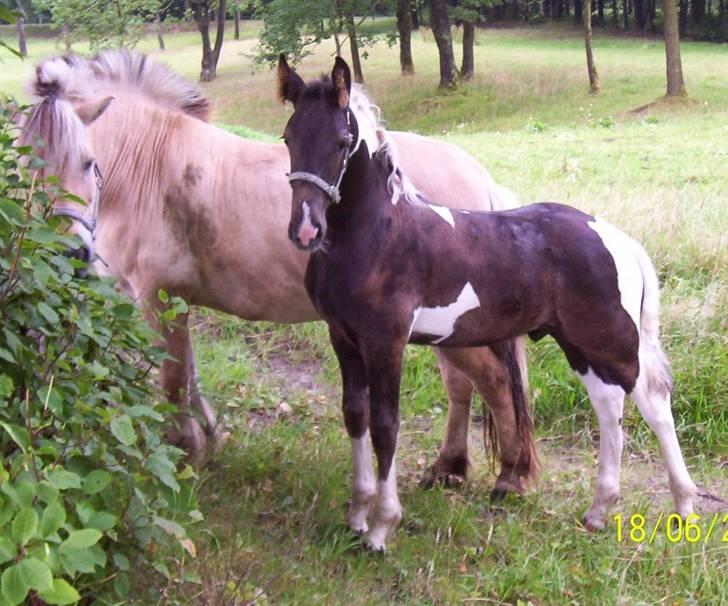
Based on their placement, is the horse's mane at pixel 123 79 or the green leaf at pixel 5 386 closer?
the green leaf at pixel 5 386

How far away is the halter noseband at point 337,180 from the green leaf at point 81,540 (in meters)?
1.71

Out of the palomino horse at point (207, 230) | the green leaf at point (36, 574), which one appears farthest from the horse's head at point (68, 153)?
the green leaf at point (36, 574)

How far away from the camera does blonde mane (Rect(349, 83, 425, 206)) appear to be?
348 centimetres

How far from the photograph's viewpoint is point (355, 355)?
3.80 metres

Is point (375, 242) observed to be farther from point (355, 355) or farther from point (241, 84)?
point (241, 84)

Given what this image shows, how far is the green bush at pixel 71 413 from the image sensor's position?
197cm

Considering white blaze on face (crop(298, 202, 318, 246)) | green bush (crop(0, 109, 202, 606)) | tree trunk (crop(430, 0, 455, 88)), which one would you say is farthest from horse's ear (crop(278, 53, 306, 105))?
tree trunk (crop(430, 0, 455, 88))

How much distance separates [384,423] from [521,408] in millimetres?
1048

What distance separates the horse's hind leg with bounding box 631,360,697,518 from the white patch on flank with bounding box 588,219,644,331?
9.7 inches

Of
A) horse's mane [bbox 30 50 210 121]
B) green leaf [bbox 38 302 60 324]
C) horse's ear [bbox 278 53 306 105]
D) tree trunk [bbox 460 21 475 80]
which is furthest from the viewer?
tree trunk [bbox 460 21 475 80]

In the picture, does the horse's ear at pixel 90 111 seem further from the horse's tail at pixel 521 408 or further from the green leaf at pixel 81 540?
the green leaf at pixel 81 540

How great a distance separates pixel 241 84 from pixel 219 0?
327cm

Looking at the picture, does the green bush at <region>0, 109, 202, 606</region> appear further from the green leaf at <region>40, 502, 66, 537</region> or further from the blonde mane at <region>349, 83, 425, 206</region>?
the blonde mane at <region>349, 83, 425, 206</region>

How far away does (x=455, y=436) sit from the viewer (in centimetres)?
448
